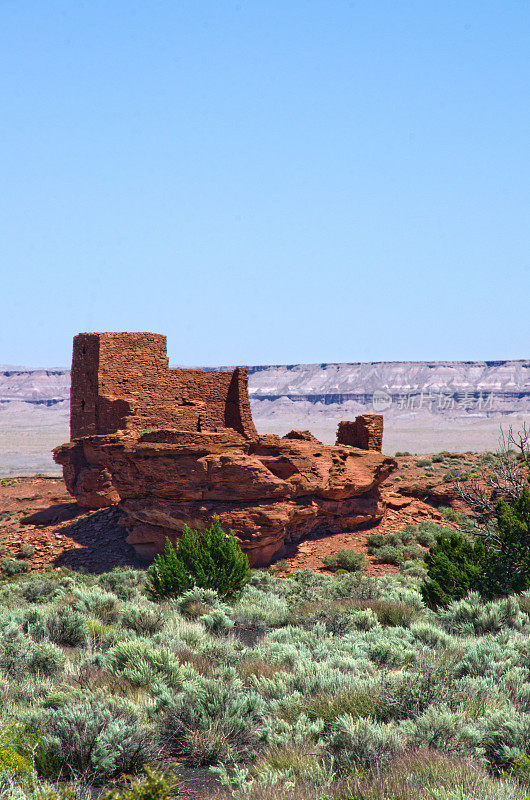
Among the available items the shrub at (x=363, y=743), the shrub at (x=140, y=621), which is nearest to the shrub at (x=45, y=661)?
the shrub at (x=140, y=621)

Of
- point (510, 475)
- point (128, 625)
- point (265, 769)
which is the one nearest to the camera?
point (265, 769)

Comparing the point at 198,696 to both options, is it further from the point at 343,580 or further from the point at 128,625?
the point at 343,580

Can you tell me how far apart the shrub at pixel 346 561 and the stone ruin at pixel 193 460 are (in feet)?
5.45

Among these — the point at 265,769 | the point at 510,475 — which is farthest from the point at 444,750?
the point at 510,475

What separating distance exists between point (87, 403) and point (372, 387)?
13191 centimetres

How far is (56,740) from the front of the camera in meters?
5.57

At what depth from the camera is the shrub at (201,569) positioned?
14.6 metres

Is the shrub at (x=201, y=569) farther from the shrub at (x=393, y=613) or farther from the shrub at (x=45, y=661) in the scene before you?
the shrub at (x=45, y=661)

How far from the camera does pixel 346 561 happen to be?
21.5 meters

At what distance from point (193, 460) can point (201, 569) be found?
655cm

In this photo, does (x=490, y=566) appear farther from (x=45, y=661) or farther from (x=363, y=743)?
(x=45, y=661)

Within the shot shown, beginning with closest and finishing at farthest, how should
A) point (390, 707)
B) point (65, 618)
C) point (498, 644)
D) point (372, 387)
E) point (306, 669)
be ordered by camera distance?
point (390, 707) < point (306, 669) < point (498, 644) < point (65, 618) < point (372, 387)

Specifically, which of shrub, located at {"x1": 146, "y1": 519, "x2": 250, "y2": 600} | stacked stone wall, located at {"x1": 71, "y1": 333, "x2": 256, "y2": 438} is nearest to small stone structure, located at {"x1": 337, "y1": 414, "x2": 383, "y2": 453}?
stacked stone wall, located at {"x1": 71, "y1": 333, "x2": 256, "y2": 438}

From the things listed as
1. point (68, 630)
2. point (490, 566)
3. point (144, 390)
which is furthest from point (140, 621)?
point (144, 390)
